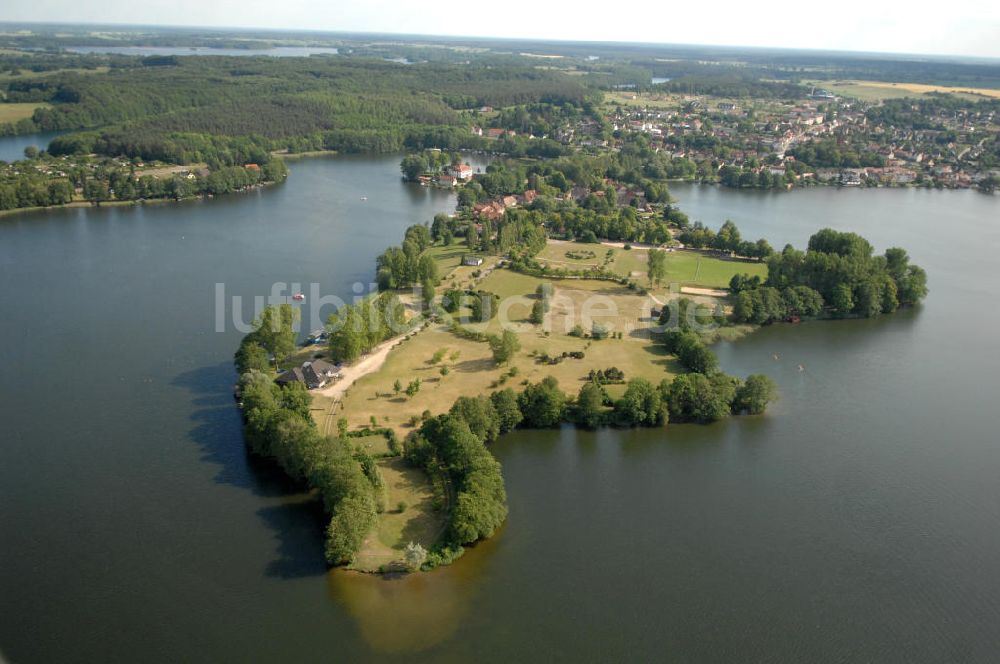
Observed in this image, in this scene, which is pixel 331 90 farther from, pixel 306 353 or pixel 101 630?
pixel 101 630

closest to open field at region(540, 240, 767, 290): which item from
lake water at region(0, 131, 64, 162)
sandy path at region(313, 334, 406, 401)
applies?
sandy path at region(313, 334, 406, 401)

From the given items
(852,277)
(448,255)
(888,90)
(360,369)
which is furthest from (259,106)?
(888,90)

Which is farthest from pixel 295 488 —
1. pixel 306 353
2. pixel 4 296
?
pixel 4 296

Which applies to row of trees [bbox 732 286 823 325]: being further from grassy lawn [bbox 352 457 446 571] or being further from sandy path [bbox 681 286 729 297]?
grassy lawn [bbox 352 457 446 571]

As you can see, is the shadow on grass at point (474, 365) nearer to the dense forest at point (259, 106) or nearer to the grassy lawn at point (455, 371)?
the grassy lawn at point (455, 371)

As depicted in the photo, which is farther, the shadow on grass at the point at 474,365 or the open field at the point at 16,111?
the open field at the point at 16,111

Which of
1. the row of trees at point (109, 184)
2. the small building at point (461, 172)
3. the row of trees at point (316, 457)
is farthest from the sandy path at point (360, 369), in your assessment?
the small building at point (461, 172)
